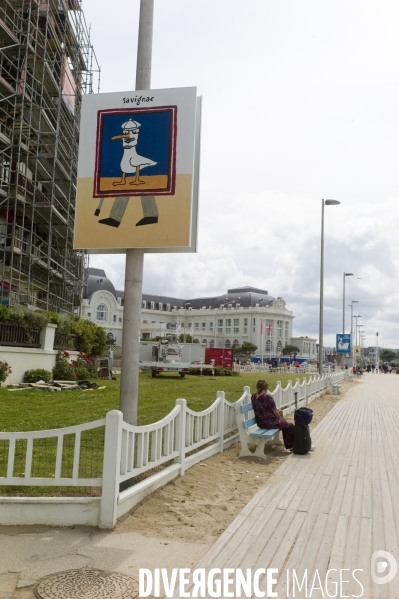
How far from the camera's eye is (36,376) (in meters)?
19.9

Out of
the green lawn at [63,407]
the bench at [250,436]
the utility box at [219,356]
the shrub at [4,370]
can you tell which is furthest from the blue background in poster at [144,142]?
the utility box at [219,356]

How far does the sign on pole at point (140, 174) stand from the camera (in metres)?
7.34

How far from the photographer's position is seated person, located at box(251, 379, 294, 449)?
10141 millimetres

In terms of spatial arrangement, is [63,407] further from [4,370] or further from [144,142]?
[144,142]

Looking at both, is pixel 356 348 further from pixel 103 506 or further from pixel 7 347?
pixel 103 506

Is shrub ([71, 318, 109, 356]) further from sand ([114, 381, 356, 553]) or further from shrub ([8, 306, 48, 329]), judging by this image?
sand ([114, 381, 356, 553])

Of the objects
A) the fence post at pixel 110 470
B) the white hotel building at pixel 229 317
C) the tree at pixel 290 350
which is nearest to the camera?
the fence post at pixel 110 470

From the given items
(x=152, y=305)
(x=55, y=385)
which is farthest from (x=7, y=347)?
(x=152, y=305)

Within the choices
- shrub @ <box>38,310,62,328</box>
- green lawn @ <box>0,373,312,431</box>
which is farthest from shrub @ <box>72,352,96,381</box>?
green lawn @ <box>0,373,312,431</box>

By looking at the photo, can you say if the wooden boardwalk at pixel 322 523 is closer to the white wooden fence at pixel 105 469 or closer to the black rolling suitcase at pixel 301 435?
the black rolling suitcase at pixel 301 435

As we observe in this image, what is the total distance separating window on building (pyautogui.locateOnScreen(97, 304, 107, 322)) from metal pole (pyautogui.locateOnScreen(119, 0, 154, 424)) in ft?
379

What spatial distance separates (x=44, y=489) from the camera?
260 inches

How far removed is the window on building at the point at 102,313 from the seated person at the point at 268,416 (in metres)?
113

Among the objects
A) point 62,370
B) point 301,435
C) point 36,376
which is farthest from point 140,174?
point 62,370
